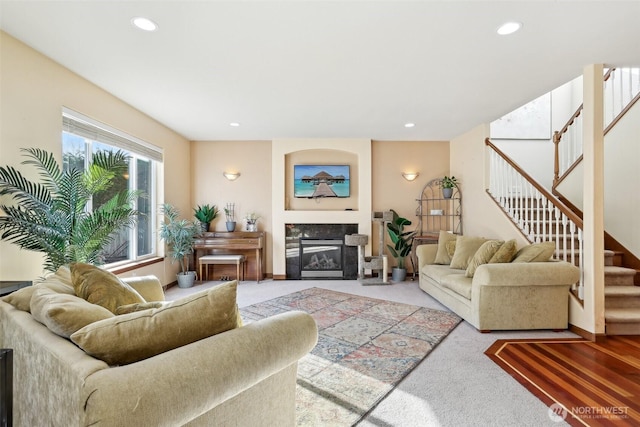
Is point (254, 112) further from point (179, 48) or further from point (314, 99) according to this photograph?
point (179, 48)

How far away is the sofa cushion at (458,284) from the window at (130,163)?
11.5 feet

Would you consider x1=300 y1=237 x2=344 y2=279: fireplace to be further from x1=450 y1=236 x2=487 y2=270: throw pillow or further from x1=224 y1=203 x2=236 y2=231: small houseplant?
x1=450 y1=236 x2=487 y2=270: throw pillow

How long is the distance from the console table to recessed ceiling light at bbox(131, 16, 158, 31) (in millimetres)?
3444

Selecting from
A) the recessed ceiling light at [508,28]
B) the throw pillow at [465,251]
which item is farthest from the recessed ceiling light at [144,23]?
the throw pillow at [465,251]

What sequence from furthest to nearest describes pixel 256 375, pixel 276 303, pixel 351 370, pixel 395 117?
1. pixel 395 117
2. pixel 276 303
3. pixel 351 370
4. pixel 256 375

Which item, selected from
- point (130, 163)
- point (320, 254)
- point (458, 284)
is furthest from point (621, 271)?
point (130, 163)

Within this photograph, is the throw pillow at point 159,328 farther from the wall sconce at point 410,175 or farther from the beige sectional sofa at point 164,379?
the wall sconce at point 410,175

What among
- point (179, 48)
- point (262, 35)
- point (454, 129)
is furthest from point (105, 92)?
point (454, 129)

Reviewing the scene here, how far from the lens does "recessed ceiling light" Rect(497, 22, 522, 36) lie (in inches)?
81.2

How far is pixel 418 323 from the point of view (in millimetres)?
3133

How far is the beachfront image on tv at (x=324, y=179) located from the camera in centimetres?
551

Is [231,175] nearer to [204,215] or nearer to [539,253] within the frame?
[204,215]

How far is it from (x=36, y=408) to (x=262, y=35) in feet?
8.03

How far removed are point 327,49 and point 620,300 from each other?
12.4 feet
